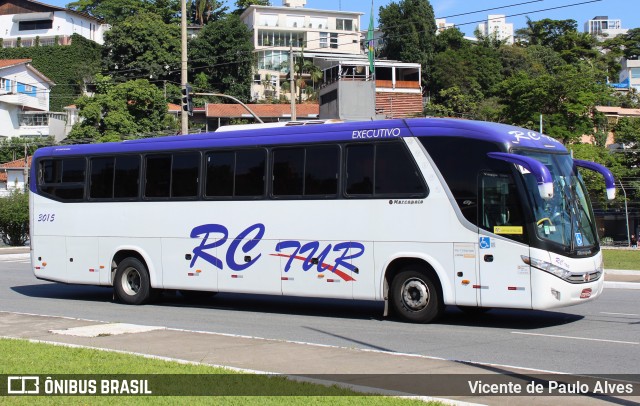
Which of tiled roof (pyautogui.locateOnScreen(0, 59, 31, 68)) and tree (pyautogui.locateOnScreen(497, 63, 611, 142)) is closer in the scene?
tree (pyautogui.locateOnScreen(497, 63, 611, 142))

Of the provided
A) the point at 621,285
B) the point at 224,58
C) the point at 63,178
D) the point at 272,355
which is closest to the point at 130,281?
the point at 63,178

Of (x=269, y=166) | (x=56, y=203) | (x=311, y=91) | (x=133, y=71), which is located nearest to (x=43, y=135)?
(x=133, y=71)

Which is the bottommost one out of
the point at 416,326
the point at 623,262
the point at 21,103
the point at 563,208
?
the point at 623,262

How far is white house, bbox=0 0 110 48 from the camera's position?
98.1 m

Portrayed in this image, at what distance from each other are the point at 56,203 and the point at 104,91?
4935 cm

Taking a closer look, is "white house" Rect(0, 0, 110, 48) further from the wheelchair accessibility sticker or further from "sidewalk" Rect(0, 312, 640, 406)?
the wheelchair accessibility sticker

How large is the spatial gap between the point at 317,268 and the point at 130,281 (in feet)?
17.7

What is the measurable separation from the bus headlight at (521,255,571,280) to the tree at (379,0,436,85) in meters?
80.2

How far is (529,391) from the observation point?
8.29m

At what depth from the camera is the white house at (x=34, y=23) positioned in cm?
9806

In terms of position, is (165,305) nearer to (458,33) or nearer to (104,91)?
(104,91)

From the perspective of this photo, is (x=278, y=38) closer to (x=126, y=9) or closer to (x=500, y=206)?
(x=126, y=9)

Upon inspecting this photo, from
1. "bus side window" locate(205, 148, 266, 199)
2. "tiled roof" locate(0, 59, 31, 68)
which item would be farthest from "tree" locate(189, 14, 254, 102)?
"bus side window" locate(205, 148, 266, 199)

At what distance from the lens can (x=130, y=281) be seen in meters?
18.3
